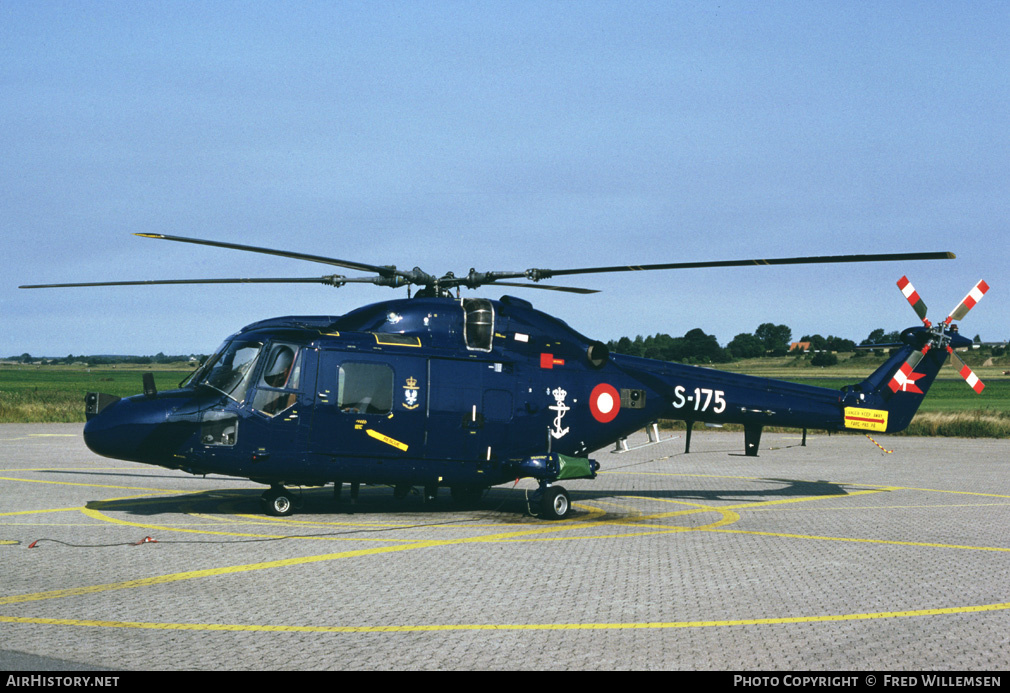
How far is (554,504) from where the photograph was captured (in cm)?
1658

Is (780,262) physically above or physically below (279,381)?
above

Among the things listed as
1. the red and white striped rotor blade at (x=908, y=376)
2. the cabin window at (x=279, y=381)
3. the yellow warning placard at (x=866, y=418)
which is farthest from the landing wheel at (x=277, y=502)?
the red and white striped rotor blade at (x=908, y=376)

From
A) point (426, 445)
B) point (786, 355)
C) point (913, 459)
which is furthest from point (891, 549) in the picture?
point (786, 355)

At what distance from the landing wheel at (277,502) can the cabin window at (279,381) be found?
1973 mm

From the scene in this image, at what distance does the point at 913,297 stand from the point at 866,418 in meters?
3.27

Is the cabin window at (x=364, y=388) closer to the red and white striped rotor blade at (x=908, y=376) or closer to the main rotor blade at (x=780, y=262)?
the main rotor blade at (x=780, y=262)

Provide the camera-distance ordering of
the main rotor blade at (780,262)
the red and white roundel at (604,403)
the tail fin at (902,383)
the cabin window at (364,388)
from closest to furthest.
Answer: the main rotor blade at (780,262) < the cabin window at (364,388) < the red and white roundel at (604,403) < the tail fin at (902,383)

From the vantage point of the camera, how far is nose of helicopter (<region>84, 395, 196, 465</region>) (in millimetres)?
14344

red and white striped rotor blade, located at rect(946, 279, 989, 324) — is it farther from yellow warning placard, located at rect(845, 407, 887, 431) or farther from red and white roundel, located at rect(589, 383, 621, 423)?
red and white roundel, located at rect(589, 383, 621, 423)

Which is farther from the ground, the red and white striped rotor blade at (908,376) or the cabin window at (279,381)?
the red and white striped rotor blade at (908,376)

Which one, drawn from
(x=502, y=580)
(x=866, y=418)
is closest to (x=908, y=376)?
(x=866, y=418)

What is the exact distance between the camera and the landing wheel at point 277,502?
1612cm

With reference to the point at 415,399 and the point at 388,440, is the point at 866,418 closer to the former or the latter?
the point at 415,399
